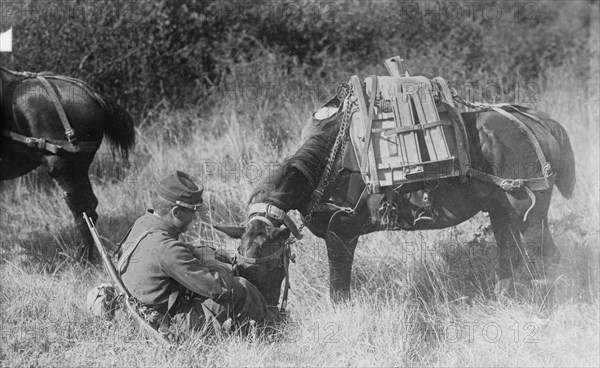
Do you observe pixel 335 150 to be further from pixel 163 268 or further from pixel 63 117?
pixel 63 117

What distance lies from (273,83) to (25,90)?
3.71 metres

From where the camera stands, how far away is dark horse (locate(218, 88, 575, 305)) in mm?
4712

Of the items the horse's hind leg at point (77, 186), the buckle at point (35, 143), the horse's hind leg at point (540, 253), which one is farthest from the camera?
the horse's hind leg at point (77, 186)

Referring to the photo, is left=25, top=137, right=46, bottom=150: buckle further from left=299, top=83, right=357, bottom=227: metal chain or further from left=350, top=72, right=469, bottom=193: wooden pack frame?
left=350, top=72, right=469, bottom=193: wooden pack frame

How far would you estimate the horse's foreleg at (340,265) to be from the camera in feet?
16.8

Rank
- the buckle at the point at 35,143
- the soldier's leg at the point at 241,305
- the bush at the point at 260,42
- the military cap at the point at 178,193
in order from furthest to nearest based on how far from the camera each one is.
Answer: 1. the bush at the point at 260,42
2. the buckle at the point at 35,143
3. the soldier's leg at the point at 241,305
4. the military cap at the point at 178,193

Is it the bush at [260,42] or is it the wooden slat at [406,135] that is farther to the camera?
the bush at [260,42]

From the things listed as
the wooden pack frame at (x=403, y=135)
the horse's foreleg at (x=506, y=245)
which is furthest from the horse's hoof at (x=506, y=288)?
the wooden pack frame at (x=403, y=135)

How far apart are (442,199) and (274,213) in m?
1.31

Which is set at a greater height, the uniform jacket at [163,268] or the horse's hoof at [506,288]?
the uniform jacket at [163,268]

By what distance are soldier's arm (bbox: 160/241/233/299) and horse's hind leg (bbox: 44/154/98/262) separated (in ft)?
8.24

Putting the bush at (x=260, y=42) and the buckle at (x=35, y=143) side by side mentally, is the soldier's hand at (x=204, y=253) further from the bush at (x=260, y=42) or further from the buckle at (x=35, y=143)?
the bush at (x=260, y=42)

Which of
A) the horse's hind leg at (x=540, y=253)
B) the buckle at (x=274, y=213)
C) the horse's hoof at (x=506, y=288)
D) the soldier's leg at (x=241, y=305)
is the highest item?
the buckle at (x=274, y=213)

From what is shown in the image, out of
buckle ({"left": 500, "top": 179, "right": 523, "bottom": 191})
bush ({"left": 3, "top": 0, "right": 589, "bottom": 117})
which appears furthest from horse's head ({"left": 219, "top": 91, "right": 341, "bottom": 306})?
bush ({"left": 3, "top": 0, "right": 589, "bottom": 117})
